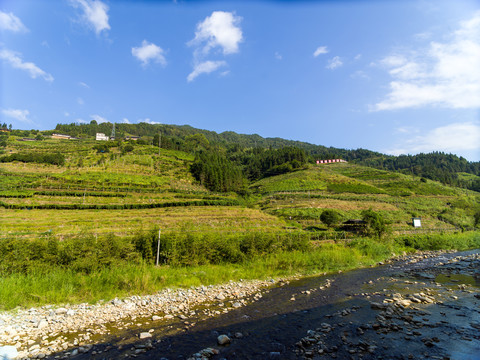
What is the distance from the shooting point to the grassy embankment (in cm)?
1180

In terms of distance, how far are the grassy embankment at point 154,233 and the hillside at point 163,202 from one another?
0.90ft

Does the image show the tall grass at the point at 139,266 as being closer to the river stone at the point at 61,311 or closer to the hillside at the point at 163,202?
the river stone at the point at 61,311

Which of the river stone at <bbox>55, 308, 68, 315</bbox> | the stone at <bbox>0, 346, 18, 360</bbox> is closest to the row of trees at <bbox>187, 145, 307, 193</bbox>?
the river stone at <bbox>55, 308, 68, 315</bbox>

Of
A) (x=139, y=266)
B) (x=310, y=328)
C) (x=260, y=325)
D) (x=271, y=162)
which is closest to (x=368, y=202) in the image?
(x=310, y=328)

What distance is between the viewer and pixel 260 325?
29.3 ft

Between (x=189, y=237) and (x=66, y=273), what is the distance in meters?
6.85

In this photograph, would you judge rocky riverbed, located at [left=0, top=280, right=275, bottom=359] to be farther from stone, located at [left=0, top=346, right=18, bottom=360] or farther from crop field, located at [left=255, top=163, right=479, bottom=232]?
crop field, located at [left=255, top=163, right=479, bottom=232]

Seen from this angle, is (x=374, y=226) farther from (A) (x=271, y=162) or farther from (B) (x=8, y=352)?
(A) (x=271, y=162)

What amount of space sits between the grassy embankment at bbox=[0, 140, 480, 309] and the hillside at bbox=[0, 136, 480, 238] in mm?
273

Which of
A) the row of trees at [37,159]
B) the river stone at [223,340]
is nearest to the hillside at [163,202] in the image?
the row of trees at [37,159]

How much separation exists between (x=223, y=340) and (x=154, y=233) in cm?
958

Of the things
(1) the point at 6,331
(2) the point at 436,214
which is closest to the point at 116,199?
(1) the point at 6,331

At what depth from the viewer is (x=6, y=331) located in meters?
7.53

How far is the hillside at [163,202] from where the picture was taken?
3666cm
